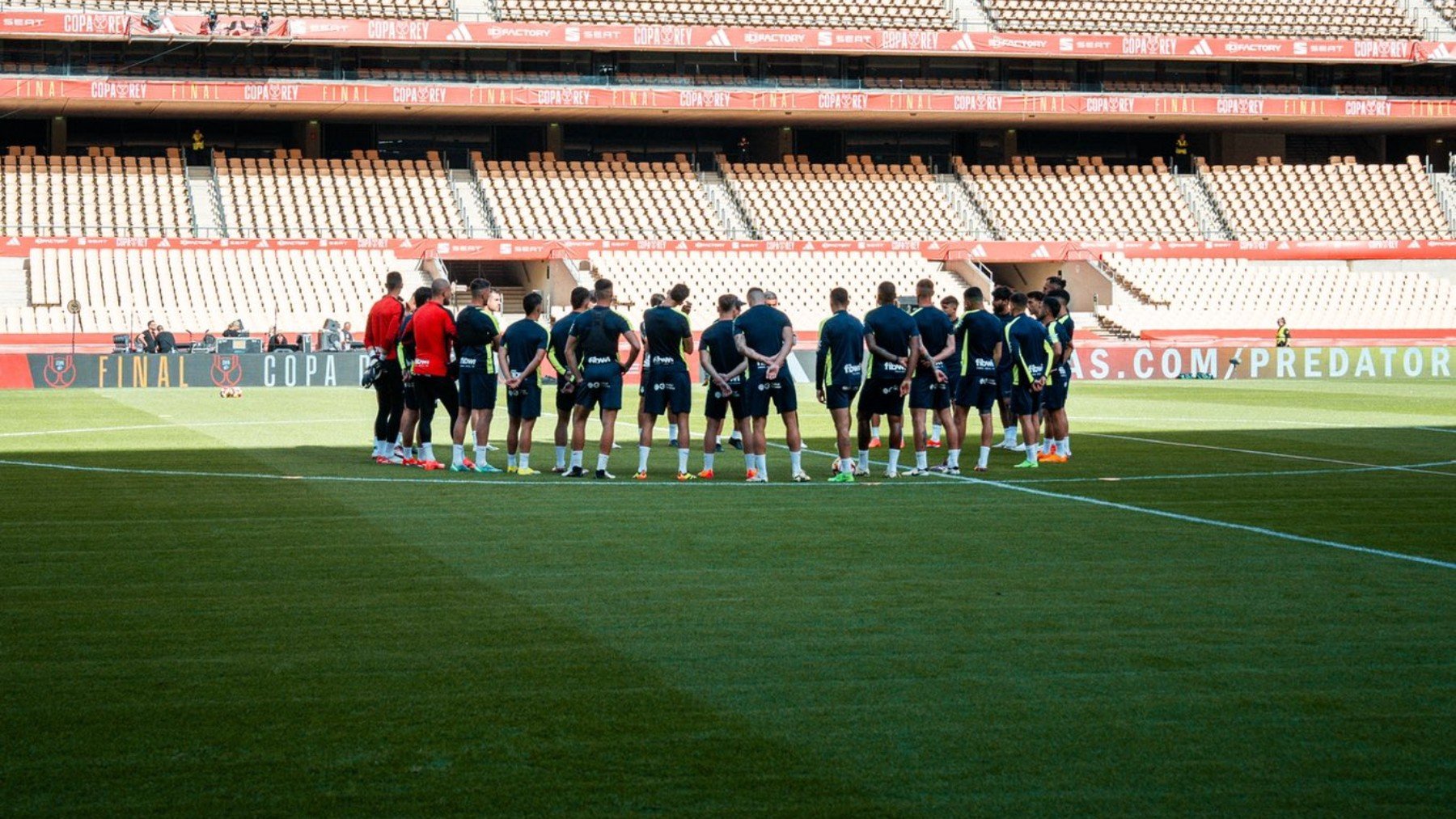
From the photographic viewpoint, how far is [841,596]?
9656 millimetres

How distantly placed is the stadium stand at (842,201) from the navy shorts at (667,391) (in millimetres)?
38340

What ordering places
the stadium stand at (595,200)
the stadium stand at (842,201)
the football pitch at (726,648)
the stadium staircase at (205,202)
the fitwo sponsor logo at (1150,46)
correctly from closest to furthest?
the football pitch at (726,648) → the stadium staircase at (205,202) → the stadium stand at (595,200) → the stadium stand at (842,201) → the fitwo sponsor logo at (1150,46)

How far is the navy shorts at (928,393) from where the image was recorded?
16.9 meters

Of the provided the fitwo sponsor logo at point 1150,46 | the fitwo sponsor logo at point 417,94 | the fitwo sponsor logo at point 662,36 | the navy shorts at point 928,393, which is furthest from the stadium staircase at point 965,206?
the navy shorts at point 928,393

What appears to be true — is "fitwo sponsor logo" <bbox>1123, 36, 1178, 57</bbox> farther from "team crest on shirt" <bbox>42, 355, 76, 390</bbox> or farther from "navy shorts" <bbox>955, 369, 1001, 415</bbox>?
"navy shorts" <bbox>955, 369, 1001, 415</bbox>

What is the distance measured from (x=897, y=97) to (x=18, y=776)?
52.7 meters

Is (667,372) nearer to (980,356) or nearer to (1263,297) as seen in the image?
(980,356)

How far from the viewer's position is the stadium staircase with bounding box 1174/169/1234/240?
58844 mm

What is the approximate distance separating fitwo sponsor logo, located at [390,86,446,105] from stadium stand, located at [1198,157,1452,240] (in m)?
27.4

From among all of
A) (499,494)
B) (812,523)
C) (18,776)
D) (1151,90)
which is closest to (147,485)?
(499,494)

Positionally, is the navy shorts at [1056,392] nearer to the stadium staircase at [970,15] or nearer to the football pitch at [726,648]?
the football pitch at [726,648]

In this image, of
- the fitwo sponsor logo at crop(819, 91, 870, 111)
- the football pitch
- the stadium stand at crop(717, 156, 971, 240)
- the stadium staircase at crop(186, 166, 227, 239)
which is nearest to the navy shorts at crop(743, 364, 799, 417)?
the football pitch

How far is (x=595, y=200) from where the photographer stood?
182 feet

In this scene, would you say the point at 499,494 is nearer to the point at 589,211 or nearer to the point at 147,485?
the point at 147,485
